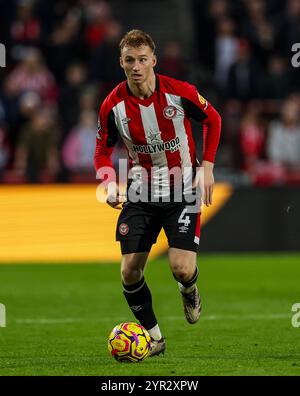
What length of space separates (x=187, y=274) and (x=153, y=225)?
1.51 ft

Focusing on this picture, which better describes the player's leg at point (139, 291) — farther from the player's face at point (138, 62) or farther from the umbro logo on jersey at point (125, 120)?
the player's face at point (138, 62)

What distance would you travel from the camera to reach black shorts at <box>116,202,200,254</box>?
8.88 meters

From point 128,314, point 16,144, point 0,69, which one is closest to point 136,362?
point 128,314

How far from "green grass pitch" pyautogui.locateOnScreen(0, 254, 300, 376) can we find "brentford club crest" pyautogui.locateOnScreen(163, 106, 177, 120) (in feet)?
5.77

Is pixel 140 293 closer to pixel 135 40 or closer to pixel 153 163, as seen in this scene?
pixel 153 163

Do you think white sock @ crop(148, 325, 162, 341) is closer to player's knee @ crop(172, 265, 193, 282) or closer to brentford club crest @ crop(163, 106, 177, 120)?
player's knee @ crop(172, 265, 193, 282)

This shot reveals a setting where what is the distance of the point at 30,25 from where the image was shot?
19797 mm

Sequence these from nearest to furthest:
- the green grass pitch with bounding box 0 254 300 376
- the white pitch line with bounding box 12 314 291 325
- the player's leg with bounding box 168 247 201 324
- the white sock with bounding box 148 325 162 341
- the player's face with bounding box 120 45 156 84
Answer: the green grass pitch with bounding box 0 254 300 376 → the player's face with bounding box 120 45 156 84 → the player's leg with bounding box 168 247 201 324 → the white sock with bounding box 148 325 162 341 → the white pitch line with bounding box 12 314 291 325

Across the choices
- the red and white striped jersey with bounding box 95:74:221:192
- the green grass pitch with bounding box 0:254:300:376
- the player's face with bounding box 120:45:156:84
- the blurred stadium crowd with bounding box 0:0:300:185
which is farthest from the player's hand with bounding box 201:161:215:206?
the blurred stadium crowd with bounding box 0:0:300:185

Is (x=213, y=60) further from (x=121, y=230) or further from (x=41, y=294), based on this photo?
(x=121, y=230)

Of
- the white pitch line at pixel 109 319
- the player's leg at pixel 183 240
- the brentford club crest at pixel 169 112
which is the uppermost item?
the brentford club crest at pixel 169 112

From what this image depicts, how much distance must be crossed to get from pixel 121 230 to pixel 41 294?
15.4 ft

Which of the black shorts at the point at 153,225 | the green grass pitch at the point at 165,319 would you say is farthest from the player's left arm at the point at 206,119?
the green grass pitch at the point at 165,319

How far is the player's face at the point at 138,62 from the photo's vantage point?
853 centimetres
